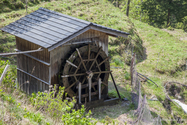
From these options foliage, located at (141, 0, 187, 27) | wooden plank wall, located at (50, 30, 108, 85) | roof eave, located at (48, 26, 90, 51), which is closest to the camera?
roof eave, located at (48, 26, 90, 51)

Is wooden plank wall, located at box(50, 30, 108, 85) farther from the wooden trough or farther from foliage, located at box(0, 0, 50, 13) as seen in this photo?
foliage, located at box(0, 0, 50, 13)

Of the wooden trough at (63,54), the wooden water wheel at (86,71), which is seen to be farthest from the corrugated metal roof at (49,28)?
the wooden water wheel at (86,71)

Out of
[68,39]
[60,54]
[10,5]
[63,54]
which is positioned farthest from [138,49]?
[10,5]

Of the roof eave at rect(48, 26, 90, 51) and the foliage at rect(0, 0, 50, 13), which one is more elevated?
the foliage at rect(0, 0, 50, 13)

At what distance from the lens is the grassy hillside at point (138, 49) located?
1179 cm

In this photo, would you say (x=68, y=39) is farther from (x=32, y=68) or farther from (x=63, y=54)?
(x=32, y=68)

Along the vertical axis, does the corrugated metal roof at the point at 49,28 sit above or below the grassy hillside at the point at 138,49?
above

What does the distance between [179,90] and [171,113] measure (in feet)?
11.4

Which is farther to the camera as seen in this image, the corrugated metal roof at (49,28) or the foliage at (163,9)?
the foliage at (163,9)

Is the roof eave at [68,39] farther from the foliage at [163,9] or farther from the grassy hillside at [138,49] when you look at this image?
the foliage at [163,9]

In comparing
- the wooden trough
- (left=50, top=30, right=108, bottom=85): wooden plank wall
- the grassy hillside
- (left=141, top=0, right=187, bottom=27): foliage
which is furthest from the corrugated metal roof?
(left=141, top=0, right=187, bottom=27): foliage

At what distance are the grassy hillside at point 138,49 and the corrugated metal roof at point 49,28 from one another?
3566 mm

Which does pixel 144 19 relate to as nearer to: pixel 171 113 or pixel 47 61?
pixel 171 113

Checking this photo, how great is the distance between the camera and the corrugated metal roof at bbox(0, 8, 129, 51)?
7377 millimetres
